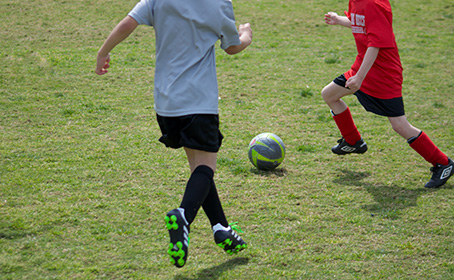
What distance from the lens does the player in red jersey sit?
4691 millimetres

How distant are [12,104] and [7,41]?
3.59m

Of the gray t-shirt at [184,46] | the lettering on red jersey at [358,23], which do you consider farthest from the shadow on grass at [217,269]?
the lettering on red jersey at [358,23]

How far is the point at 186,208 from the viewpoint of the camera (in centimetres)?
321

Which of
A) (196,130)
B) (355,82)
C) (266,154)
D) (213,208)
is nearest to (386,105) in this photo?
(355,82)

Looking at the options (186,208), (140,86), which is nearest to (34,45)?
(140,86)

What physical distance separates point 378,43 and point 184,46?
2183 millimetres

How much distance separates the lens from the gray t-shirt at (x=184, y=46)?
321 cm

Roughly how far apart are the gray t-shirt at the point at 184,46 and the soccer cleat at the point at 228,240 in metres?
0.82

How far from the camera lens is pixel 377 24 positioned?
4684mm

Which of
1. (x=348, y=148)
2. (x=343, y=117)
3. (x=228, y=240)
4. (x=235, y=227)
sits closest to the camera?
(x=228, y=240)

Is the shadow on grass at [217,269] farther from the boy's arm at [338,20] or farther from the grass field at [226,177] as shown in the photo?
the boy's arm at [338,20]

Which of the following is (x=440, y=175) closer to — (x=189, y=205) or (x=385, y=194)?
(x=385, y=194)

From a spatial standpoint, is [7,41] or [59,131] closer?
[59,131]

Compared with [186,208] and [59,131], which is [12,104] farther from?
[186,208]
